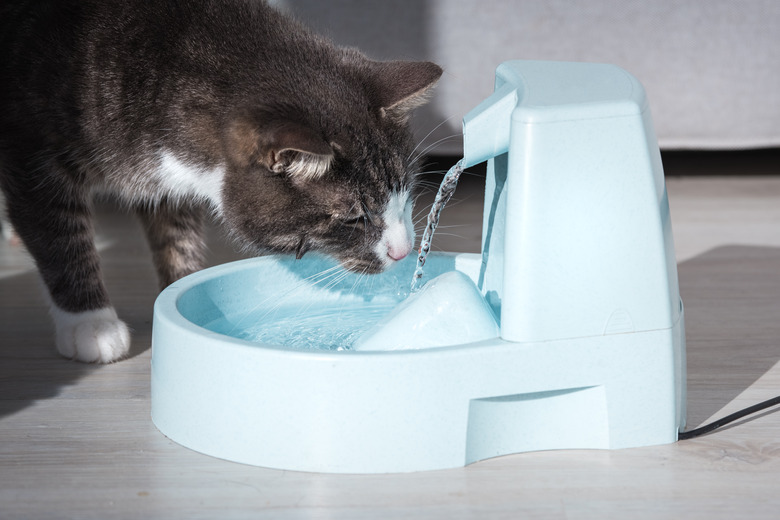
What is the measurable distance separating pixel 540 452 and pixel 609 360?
0.43 ft

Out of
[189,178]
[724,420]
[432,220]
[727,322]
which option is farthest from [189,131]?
[727,322]

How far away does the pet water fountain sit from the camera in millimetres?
913

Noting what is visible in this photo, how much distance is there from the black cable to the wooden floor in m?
0.01

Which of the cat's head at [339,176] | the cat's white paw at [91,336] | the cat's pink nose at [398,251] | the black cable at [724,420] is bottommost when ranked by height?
the cat's white paw at [91,336]

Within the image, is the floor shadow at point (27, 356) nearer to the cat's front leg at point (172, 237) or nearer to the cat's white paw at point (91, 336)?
the cat's white paw at point (91, 336)

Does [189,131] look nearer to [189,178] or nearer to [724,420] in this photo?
[189,178]

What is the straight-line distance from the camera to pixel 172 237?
1589mm

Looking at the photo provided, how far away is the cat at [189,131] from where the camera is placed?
1161mm

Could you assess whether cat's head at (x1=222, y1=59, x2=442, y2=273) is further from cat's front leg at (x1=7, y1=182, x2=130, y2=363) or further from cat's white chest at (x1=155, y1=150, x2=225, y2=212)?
cat's front leg at (x1=7, y1=182, x2=130, y2=363)

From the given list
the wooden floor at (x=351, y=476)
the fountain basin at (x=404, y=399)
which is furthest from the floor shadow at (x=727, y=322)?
the fountain basin at (x=404, y=399)

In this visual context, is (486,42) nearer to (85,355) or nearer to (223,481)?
(85,355)

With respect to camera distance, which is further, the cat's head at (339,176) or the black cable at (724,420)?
the cat's head at (339,176)

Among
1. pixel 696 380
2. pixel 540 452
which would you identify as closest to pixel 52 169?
pixel 540 452

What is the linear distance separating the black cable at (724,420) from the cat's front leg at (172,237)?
935 millimetres
